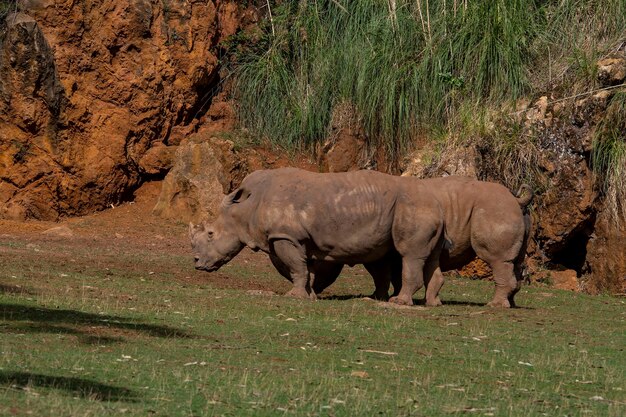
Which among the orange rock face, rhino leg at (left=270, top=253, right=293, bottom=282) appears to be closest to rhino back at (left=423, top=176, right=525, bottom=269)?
rhino leg at (left=270, top=253, right=293, bottom=282)

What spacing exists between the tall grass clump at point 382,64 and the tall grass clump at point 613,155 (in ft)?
7.40

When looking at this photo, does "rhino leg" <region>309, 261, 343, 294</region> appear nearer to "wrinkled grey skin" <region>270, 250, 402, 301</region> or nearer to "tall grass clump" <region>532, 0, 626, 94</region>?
"wrinkled grey skin" <region>270, 250, 402, 301</region>

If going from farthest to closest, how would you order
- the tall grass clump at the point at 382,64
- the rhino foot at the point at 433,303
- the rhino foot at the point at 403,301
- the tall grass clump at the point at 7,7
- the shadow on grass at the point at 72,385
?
the tall grass clump at the point at 7,7, the tall grass clump at the point at 382,64, the rhino foot at the point at 433,303, the rhino foot at the point at 403,301, the shadow on grass at the point at 72,385

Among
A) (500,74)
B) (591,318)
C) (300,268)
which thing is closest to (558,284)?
(500,74)

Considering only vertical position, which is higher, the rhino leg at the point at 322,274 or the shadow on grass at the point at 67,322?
the rhino leg at the point at 322,274

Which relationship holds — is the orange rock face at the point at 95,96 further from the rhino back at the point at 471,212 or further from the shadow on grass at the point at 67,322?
the shadow on grass at the point at 67,322

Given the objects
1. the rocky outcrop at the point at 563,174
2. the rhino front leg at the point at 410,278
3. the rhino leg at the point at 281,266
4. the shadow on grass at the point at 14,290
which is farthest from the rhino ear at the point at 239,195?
the rocky outcrop at the point at 563,174

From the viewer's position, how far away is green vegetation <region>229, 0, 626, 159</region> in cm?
2478

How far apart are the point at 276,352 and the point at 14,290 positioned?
4.44 metres

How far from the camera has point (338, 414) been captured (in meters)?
9.04

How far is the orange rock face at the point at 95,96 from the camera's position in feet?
88.5

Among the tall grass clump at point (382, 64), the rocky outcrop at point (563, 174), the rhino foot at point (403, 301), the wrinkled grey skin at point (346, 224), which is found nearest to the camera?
the rhino foot at point (403, 301)

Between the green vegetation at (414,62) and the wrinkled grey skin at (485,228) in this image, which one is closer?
the wrinkled grey skin at (485,228)

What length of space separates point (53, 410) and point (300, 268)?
857 centimetres
